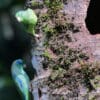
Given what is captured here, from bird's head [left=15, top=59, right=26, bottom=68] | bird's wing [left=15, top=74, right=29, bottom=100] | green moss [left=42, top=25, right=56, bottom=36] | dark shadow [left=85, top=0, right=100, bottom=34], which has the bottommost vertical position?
bird's wing [left=15, top=74, right=29, bottom=100]

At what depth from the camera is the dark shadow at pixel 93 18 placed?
11.9ft

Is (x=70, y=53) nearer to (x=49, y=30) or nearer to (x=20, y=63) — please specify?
(x=49, y=30)

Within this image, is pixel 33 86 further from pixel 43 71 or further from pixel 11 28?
pixel 11 28

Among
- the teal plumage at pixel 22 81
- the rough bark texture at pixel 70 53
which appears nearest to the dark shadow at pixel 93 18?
the rough bark texture at pixel 70 53

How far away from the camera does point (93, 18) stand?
11.9 ft

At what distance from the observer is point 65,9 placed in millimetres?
3201

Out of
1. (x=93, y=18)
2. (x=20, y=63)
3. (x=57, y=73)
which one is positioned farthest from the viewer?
(x=93, y=18)

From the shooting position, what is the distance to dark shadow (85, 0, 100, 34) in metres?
3.61

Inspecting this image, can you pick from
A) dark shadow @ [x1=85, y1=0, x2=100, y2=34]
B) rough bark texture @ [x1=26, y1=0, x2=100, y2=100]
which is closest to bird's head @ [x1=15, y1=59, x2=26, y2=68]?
rough bark texture @ [x1=26, y1=0, x2=100, y2=100]

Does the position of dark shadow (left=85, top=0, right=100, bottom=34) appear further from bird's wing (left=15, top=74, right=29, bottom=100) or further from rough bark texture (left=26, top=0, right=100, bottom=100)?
bird's wing (left=15, top=74, right=29, bottom=100)

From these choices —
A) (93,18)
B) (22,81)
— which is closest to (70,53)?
(22,81)

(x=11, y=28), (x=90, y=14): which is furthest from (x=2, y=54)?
(x=90, y=14)

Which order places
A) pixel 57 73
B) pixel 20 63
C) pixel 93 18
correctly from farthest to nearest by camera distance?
pixel 93 18 → pixel 20 63 → pixel 57 73

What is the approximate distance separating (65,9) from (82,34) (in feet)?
0.48
